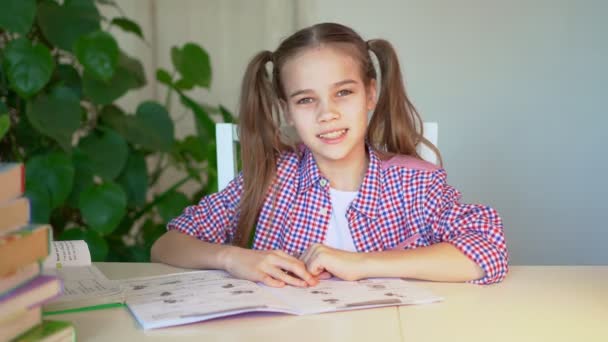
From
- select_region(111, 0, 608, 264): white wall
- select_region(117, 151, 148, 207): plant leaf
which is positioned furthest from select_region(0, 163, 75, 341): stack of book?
select_region(111, 0, 608, 264): white wall

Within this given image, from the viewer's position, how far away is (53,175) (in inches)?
83.4

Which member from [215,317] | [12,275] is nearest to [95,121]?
[215,317]

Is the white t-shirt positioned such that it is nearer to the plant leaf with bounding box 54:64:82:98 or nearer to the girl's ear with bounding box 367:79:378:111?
the girl's ear with bounding box 367:79:378:111

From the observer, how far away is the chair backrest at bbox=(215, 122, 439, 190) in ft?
5.20

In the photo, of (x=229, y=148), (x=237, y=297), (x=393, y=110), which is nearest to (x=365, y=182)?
(x=393, y=110)

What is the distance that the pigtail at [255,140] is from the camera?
1.58 meters

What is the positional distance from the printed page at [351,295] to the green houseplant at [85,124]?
46.3 inches

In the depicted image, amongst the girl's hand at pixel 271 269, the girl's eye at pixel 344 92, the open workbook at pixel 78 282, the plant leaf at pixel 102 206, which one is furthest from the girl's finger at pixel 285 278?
the plant leaf at pixel 102 206

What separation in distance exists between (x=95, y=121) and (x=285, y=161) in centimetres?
106

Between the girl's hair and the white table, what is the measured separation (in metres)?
0.54

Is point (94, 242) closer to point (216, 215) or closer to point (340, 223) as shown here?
point (216, 215)

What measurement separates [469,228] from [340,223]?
313 mm

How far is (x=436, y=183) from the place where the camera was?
1.52 metres

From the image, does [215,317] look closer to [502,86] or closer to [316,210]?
[316,210]
